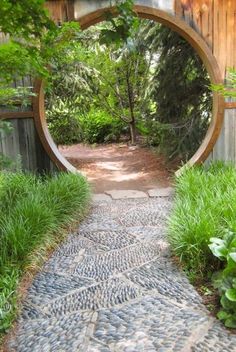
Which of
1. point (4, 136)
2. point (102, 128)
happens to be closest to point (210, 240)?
point (4, 136)

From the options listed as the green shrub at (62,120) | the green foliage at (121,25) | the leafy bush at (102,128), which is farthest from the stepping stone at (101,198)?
the leafy bush at (102,128)

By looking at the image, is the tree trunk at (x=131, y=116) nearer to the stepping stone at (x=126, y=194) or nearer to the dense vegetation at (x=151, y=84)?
the dense vegetation at (x=151, y=84)

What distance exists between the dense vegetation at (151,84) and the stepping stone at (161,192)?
1.15 m

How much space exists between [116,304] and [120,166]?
5.28 m

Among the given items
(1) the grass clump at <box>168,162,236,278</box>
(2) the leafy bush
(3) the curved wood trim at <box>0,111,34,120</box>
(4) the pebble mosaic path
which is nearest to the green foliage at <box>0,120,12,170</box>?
(3) the curved wood trim at <box>0,111,34,120</box>

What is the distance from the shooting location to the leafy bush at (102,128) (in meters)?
10.5

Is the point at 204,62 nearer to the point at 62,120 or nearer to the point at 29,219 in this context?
the point at 29,219

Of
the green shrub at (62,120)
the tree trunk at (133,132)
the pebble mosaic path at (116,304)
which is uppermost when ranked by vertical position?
A: the green shrub at (62,120)

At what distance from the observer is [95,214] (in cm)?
396

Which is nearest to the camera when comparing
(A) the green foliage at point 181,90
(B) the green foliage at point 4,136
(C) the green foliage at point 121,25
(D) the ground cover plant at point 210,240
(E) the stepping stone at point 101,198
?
(C) the green foliage at point 121,25

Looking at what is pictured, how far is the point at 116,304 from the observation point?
2.12 meters

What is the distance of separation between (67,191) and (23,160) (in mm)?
1272

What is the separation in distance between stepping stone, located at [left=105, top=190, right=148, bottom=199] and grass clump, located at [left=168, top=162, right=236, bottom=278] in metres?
1.16

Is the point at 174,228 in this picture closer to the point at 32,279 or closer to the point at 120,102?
the point at 32,279
